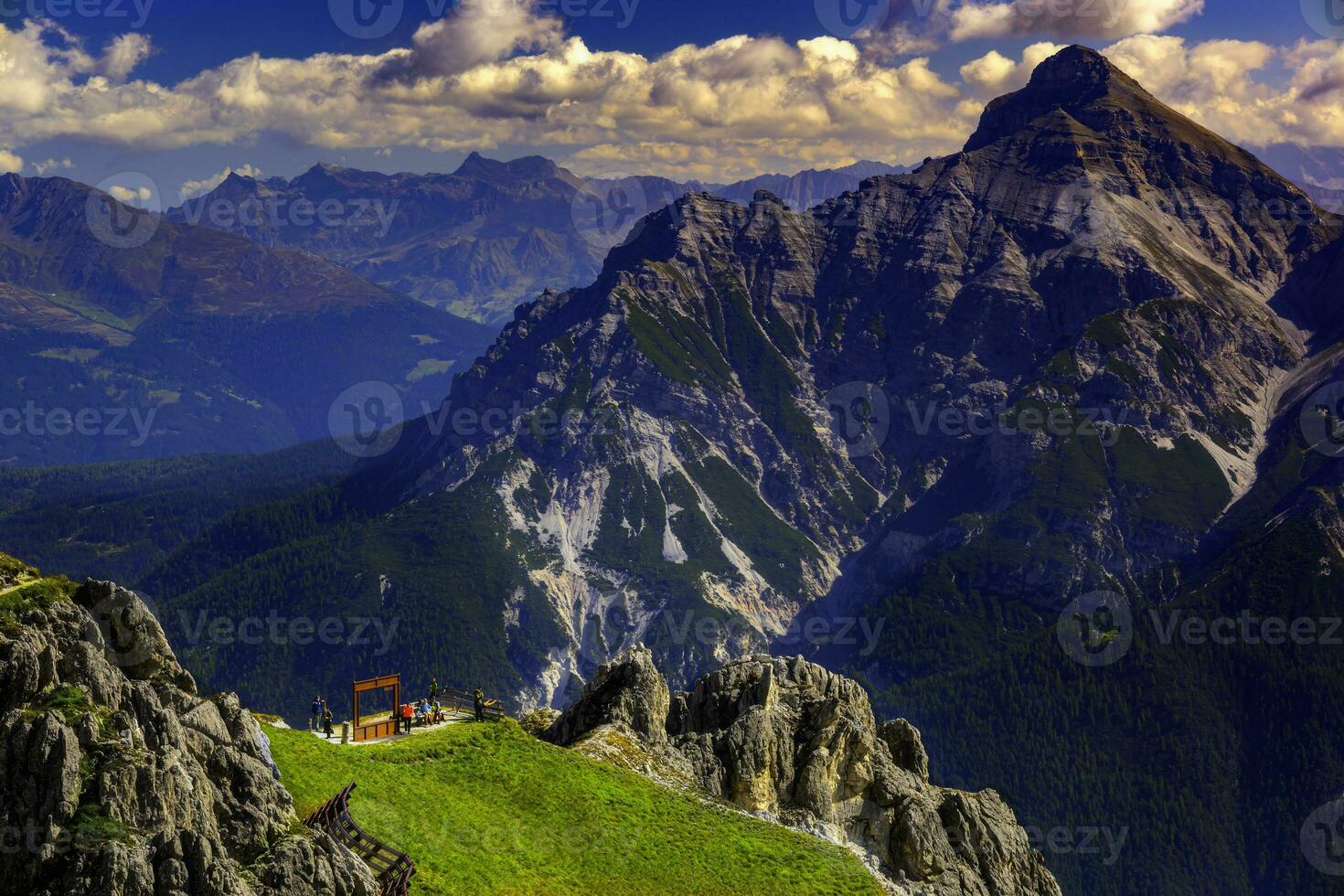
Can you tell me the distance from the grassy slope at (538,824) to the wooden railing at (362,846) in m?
2.50

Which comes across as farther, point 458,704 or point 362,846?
point 458,704

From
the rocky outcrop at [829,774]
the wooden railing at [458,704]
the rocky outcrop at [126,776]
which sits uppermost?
the rocky outcrop at [126,776]

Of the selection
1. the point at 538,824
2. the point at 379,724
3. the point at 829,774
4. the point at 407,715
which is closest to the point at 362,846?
the point at 538,824

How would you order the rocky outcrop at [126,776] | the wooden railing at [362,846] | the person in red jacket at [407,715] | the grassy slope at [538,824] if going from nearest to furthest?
the rocky outcrop at [126,776]
the wooden railing at [362,846]
the grassy slope at [538,824]
the person in red jacket at [407,715]

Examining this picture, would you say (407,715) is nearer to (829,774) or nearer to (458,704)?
(458,704)

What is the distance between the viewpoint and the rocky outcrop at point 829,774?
102375 millimetres

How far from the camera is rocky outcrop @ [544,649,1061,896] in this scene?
102 m

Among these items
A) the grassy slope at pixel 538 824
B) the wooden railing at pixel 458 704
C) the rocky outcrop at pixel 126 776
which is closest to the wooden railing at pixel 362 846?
the grassy slope at pixel 538 824

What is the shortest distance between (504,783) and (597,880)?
39.4 ft

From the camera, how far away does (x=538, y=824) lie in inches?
3334

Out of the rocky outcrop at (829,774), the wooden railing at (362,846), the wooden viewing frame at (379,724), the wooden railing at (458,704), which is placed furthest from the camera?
the wooden railing at (458,704)

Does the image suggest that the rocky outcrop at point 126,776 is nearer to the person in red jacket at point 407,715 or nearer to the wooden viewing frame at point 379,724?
the wooden viewing frame at point 379,724

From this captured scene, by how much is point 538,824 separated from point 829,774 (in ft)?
101

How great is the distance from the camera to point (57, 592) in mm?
63562
